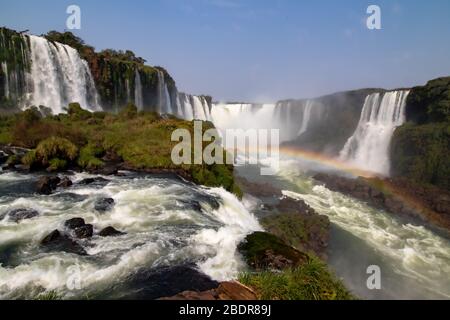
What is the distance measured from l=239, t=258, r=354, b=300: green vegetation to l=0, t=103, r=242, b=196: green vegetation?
1228 centimetres

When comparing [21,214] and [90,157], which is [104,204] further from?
[90,157]

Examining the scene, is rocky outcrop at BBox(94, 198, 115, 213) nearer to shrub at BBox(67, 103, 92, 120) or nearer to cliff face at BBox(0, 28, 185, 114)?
shrub at BBox(67, 103, 92, 120)

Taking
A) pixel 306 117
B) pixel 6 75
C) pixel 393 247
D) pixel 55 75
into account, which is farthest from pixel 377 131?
pixel 6 75

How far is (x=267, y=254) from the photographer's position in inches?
378

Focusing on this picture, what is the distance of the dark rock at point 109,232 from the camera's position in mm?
10281

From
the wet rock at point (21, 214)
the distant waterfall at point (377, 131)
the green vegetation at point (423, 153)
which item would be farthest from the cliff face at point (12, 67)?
the green vegetation at point (423, 153)

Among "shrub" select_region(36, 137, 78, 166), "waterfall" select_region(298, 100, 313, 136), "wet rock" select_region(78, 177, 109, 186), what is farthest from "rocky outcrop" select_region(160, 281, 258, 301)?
"waterfall" select_region(298, 100, 313, 136)

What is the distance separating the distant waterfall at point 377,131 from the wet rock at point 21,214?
35503 mm

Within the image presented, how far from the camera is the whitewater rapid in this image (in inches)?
311

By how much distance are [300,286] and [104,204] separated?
342 inches

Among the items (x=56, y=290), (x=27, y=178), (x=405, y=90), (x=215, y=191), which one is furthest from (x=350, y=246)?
(x=405, y=90)

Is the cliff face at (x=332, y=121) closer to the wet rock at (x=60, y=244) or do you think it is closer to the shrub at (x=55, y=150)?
the shrub at (x=55, y=150)
